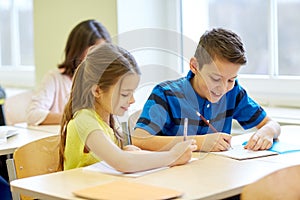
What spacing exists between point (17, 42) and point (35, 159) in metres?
2.54

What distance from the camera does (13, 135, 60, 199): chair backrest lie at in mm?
2070

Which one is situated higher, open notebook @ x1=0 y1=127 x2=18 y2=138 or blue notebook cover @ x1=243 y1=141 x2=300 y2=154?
blue notebook cover @ x1=243 y1=141 x2=300 y2=154

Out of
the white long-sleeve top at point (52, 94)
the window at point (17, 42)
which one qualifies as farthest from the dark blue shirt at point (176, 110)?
the window at point (17, 42)

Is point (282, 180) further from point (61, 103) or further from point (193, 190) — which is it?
point (61, 103)

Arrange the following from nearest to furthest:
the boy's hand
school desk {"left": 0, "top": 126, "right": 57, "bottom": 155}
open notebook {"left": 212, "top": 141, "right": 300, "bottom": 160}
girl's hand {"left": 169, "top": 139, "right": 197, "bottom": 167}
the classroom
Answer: the classroom → girl's hand {"left": 169, "top": 139, "right": 197, "bottom": 167} → open notebook {"left": 212, "top": 141, "right": 300, "bottom": 160} → the boy's hand → school desk {"left": 0, "top": 126, "right": 57, "bottom": 155}

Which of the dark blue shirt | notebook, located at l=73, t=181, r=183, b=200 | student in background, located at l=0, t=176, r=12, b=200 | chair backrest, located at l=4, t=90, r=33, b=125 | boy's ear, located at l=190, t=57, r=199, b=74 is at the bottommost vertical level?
student in background, located at l=0, t=176, r=12, b=200

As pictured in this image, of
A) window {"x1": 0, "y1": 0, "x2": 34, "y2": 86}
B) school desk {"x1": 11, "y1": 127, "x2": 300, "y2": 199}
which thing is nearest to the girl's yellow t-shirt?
school desk {"x1": 11, "y1": 127, "x2": 300, "y2": 199}

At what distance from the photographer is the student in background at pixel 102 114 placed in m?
1.83

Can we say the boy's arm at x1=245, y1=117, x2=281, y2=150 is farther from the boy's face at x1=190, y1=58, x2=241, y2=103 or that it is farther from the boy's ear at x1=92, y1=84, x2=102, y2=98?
the boy's ear at x1=92, y1=84, x2=102, y2=98

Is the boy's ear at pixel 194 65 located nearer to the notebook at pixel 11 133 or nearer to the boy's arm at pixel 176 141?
the boy's arm at pixel 176 141

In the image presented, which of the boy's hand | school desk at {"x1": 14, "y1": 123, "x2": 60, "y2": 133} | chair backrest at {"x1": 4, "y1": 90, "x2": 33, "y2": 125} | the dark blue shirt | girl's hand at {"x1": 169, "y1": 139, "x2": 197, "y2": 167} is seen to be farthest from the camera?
chair backrest at {"x1": 4, "y1": 90, "x2": 33, "y2": 125}

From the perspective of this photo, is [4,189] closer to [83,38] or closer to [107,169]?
[107,169]

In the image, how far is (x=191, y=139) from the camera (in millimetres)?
2051

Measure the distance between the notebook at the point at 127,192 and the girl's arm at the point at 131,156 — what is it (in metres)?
0.16
